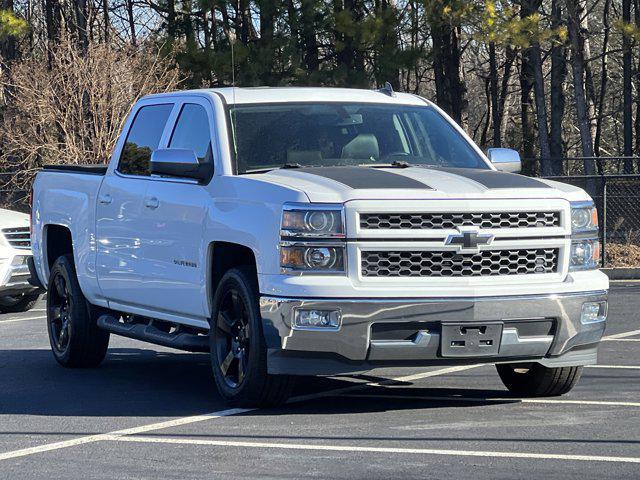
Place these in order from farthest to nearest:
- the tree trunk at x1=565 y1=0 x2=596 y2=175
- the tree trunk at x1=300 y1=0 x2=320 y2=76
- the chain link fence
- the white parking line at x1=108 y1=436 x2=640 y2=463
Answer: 1. the tree trunk at x1=300 y1=0 x2=320 y2=76
2. the tree trunk at x1=565 y1=0 x2=596 y2=175
3. the chain link fence
4. the white parking line at x1=108 y1=436 x2=640 y2=463

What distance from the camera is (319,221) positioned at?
800 cm

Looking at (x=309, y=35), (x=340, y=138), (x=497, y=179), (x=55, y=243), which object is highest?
(x=309, y=35)

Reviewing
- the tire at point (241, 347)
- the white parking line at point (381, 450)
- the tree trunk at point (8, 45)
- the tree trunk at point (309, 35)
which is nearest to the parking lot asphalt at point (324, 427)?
the white parking line at point (381, 450)

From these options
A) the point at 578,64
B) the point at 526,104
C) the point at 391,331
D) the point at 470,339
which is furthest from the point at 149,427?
the point at 526,104

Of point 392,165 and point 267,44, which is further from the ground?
point 267,44

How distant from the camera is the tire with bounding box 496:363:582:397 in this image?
29.7ft

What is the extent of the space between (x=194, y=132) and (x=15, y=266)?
6848 mm

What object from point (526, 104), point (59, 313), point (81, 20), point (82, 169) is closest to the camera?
point (82, 169)

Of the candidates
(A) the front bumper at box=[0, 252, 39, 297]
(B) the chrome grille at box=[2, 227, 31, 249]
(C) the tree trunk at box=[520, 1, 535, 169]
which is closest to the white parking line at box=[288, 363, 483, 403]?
(A) the front bumper at box=[0, 252, 39, 297]

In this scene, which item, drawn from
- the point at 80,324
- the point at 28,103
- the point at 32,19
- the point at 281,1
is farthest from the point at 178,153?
the point at 32,19

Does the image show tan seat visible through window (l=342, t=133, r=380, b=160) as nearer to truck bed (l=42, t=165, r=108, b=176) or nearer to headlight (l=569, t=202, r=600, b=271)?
headlight (l=569, t=202, r=600, b=271)

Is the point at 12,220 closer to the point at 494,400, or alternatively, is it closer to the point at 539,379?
the point at 494,400

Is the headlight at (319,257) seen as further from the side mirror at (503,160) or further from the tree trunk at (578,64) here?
the tree trunk at (578,64)

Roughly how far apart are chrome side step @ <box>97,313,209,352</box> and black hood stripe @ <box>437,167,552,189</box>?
6.48ft
